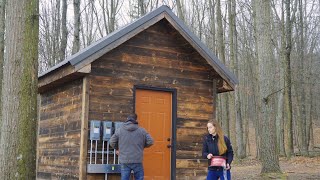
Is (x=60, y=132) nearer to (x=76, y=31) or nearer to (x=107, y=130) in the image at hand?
(x=107, y=130)

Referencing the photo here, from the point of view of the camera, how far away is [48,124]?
1163 centimetres

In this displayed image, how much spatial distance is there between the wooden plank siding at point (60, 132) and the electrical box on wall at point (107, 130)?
1.99ft

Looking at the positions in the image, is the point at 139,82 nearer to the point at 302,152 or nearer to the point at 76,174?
the point at 76,174

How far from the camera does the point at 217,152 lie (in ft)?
25.4

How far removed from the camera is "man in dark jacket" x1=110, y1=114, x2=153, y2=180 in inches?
322

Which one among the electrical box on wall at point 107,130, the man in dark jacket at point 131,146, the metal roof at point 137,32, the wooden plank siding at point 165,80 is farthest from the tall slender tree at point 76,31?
→ the man in dark jacket at point 131,146

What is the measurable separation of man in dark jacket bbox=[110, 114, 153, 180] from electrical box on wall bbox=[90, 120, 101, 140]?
37.7 inches

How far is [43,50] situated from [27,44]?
70.1 ft

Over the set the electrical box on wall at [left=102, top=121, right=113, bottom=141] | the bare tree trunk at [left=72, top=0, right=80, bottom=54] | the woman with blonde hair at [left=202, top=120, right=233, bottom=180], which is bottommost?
the woman with blonde hair at [left=202, top=120, right=233, bottom=180]

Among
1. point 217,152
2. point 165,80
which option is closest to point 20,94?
point 217,152

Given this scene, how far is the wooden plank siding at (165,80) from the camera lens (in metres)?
9.56

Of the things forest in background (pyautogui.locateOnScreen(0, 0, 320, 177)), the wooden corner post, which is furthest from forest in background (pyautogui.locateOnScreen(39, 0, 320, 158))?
the wooden corner post

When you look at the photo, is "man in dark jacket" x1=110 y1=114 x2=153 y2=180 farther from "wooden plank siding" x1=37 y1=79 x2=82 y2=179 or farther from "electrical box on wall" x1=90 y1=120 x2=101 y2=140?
"wooden plank siding" x1=37 y1=79 x2=82 y2=179

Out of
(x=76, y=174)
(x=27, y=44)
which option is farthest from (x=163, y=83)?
(x=27, y=44)
